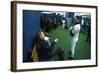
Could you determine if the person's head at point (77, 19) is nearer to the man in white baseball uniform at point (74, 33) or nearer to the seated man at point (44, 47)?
the man in white baseball uniform at point (74, 33)

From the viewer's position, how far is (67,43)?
196cm

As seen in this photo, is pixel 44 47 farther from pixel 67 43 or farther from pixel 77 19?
pixel 77 19

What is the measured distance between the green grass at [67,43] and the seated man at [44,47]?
5 centimetres

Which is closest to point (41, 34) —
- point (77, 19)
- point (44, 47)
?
point (44, 47)

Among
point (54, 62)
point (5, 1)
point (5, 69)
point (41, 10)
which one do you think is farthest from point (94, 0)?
point (5, 69)

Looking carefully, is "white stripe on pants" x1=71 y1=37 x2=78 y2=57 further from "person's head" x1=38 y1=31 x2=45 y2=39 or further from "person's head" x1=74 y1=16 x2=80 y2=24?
"person's head" x1=38 y1=31 x2=45 y2=39

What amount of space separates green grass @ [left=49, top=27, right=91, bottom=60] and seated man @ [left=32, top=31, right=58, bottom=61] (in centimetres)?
5

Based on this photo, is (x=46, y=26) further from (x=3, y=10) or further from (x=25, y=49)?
(x=3, y=10)

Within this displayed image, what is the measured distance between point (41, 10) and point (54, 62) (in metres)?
0.46

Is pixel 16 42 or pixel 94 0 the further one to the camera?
pixel 94 0

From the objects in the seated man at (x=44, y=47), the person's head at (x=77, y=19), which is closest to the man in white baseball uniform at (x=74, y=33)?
the person's head at (x=77, y=19)

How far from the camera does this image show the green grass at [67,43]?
1.92m

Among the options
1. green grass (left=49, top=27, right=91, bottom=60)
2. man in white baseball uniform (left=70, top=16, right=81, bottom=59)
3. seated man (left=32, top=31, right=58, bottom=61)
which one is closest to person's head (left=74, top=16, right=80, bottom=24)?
man in white baseball uniform (left=70, top=16, right=81, bottom=59)

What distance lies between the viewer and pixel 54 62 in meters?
1.90
